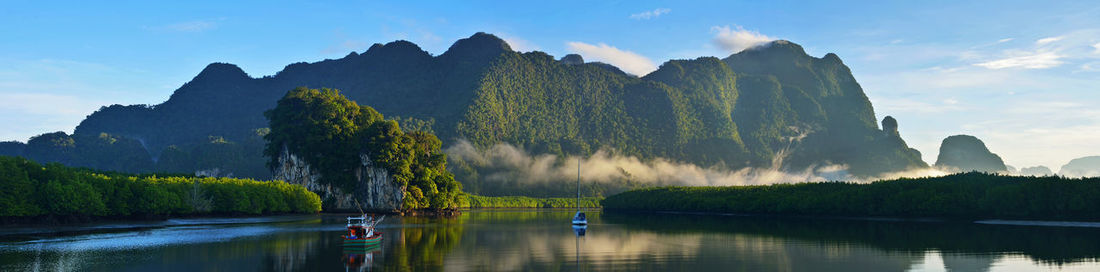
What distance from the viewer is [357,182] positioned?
156 meters

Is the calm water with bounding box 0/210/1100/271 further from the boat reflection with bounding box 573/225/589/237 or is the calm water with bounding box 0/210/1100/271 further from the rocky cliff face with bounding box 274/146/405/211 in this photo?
the rocky cliff face with bounding box 274/146/405/211

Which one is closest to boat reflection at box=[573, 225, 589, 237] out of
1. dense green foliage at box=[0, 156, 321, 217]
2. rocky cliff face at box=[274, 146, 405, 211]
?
dense green foliage at box=[0, 156, 321, 217]

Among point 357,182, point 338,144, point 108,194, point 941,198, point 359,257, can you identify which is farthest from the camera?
point 357,182

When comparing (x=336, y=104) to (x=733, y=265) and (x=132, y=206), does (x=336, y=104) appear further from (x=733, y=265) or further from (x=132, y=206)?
(x=733, y=265)

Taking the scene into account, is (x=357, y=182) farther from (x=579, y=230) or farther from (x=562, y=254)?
(x=562, y=254)

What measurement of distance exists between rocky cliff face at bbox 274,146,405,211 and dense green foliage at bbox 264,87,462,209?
1.01 m

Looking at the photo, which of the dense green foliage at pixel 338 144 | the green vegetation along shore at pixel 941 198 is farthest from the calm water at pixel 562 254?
the dense green foliage at pixel 338 144

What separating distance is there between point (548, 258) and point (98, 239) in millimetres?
39095

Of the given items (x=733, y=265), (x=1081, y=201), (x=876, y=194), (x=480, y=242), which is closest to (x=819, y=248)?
(x=733, y=265)

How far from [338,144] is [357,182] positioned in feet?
30.7

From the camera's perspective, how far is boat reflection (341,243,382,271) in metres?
35.2

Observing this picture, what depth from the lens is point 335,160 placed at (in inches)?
6097

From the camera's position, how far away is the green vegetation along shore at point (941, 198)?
83312 millimetres

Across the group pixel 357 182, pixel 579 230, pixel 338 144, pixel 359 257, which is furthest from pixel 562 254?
pixel 338 144
